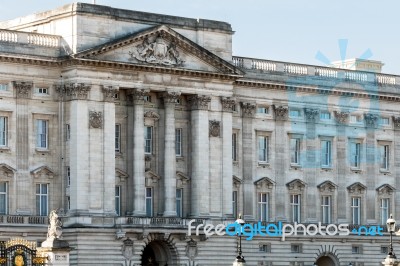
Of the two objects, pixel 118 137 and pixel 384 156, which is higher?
pixel 384 156

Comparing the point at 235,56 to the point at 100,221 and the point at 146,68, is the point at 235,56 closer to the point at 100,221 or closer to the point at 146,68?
the point at 146,68

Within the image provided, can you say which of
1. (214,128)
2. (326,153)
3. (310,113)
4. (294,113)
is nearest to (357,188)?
(326,153)

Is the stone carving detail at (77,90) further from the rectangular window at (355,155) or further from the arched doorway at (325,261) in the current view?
the rectangular window at (355,155)

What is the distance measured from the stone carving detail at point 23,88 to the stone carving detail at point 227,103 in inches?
594

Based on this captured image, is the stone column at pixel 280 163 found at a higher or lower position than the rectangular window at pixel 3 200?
higher

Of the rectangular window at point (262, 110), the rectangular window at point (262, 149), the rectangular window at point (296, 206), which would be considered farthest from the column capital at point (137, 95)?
the rectangular window at point (296, 206)

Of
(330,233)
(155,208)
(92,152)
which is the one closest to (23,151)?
(92,152)

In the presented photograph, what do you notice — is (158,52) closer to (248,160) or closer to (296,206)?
(248,160)

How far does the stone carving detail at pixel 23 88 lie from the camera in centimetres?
9700

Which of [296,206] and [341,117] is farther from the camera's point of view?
[341,117]

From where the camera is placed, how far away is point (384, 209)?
119 metres

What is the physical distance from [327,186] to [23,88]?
90.8 ft

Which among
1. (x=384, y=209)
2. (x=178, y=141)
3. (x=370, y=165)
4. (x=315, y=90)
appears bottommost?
(x=384, y=209)

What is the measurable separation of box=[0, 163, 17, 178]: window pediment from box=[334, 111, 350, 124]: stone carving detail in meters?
29.2
